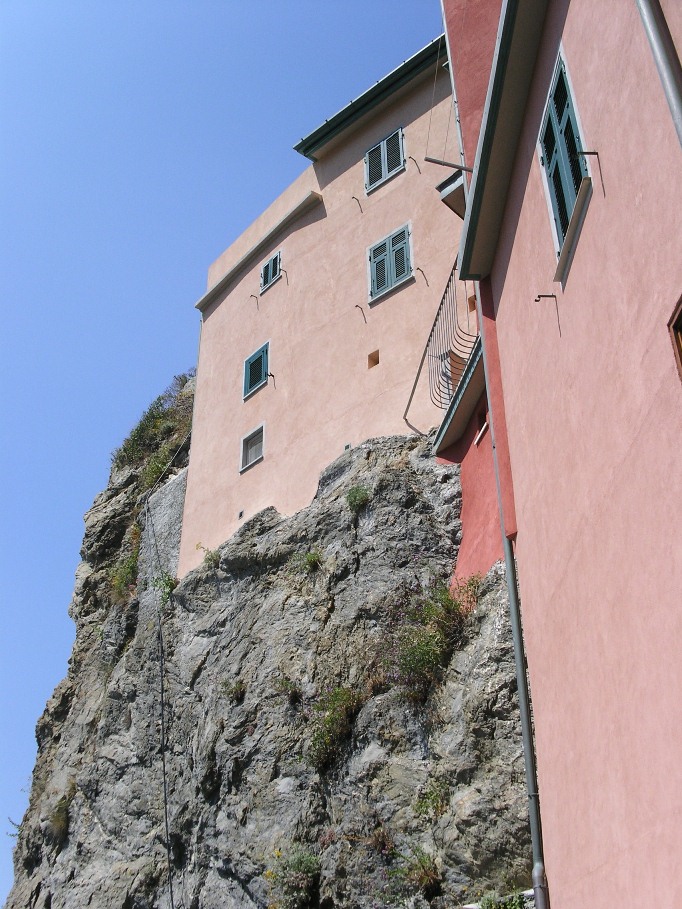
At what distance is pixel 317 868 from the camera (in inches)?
449

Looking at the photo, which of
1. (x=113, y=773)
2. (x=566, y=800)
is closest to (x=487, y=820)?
(x=566, y=800)

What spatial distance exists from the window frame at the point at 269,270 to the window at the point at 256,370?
1.48 metres

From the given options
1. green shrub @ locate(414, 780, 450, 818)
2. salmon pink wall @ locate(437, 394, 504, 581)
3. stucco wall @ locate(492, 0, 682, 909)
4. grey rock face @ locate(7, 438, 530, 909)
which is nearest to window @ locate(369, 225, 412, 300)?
grey rock face @ locate(7, 438, 530, 909)

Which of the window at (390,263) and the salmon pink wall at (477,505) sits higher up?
the window at (390,263)

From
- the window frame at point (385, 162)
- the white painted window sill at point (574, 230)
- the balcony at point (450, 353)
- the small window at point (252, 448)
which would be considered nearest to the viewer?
the white painted window sill at point (574, 230)

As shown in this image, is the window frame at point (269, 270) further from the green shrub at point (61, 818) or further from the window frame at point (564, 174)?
the window frame at point (564, 174)

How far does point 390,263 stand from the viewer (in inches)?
661

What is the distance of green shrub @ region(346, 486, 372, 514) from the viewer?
14.3m

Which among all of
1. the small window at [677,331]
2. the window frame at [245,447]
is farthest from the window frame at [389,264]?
the small window at [677,331]

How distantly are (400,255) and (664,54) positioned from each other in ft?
38.0

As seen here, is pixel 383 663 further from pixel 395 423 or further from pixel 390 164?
pixel 390 164

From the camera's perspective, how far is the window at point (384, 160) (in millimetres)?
17828

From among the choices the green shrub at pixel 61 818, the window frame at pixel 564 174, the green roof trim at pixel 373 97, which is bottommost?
the green shrub at pixel 61 818

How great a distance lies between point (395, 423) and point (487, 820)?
695 centimetres
